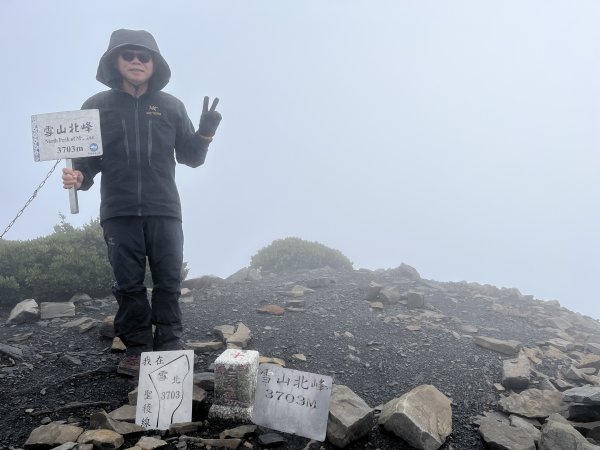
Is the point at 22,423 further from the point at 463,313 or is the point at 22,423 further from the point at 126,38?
the point at 463,313

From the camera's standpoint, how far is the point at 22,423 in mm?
3668

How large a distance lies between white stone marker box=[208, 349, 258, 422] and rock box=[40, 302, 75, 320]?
14.6 ft

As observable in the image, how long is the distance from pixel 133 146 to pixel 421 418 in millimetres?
3739

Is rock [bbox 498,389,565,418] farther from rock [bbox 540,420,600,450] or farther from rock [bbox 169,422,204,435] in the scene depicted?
rock [bbox 169,422,204,435]

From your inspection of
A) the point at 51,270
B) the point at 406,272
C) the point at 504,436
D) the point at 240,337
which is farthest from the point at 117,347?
the point at 406,272

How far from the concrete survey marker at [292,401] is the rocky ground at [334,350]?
0.13m

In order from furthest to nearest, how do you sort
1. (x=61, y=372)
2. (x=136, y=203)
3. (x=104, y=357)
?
(x=104, y=357), (x=61, y=372), (x=136, y=203)

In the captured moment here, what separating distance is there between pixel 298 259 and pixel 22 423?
12284 millimetres

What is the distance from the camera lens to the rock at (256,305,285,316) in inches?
287

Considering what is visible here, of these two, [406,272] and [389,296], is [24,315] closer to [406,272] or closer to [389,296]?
[389,296]

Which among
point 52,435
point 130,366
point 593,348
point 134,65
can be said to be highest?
point 134,65

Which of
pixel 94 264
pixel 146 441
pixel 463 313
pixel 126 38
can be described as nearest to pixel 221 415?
pixel 146 441

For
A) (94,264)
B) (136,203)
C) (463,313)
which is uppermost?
(136,203)

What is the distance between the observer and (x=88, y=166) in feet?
15.2
